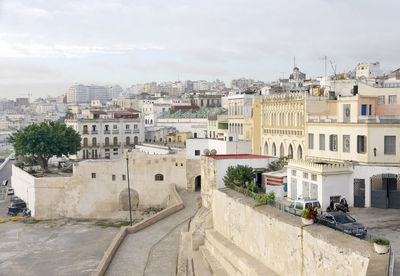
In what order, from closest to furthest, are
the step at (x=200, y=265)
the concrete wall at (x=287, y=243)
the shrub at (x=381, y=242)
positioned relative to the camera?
the shrub at (x=381, y=242)
the concrete wall at (x=287, y=243)
the step at (x=200, y=265)

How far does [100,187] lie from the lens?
43375mm

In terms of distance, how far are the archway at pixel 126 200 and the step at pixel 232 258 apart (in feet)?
59.7

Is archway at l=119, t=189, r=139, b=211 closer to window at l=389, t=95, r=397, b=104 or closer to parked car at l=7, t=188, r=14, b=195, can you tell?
parked car at l=7, t=188, r=14, b=195

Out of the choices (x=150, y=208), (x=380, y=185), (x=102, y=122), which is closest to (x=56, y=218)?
(x=150, y=208)

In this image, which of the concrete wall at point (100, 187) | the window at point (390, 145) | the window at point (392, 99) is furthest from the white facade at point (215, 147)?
the window at point (390, 145)

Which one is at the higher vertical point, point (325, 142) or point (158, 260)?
point (325, 142)

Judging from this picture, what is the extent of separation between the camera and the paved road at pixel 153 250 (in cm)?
2664

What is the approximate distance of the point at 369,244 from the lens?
1361 cm

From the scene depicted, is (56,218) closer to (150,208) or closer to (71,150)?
(150,208)

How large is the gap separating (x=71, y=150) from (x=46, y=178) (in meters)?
11.7

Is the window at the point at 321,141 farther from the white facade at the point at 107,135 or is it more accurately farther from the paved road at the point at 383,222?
the white facade at the point at 107,135

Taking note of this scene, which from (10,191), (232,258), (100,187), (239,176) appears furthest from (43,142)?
(232,258)

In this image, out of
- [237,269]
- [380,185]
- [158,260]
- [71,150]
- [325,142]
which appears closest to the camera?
[237,269]

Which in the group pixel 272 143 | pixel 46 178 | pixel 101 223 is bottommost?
pixel 101 223
